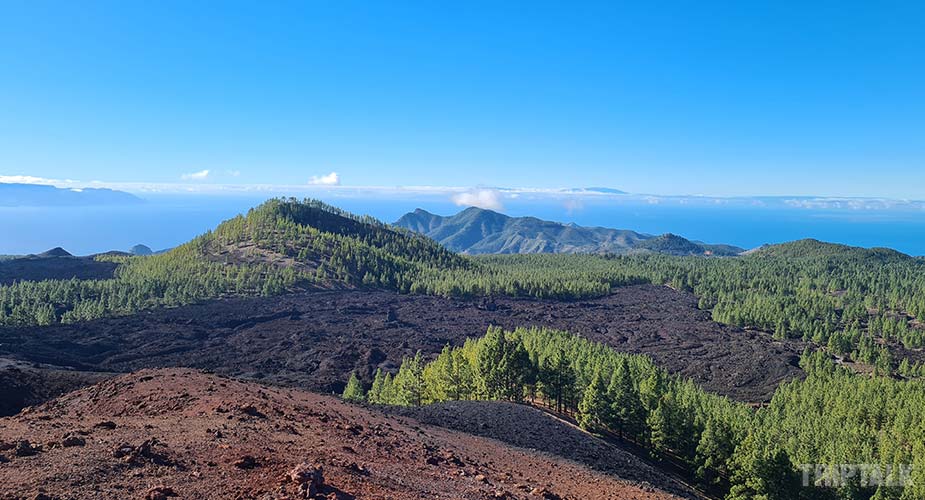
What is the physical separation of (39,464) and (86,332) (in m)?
70.3

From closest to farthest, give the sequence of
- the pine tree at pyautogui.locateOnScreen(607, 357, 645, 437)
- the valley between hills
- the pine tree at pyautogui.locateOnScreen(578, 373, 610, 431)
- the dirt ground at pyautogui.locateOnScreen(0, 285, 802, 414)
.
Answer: the valley between hills < the pine tree at pyautogui.locateOnScreen(607, 357, 645, 437) < the pine tree at pyautogui.locateOnScreen(578, 373, 610, 431) < the dirt ground at pyautogui.locateOnScreen(0, 285, 802, 414)

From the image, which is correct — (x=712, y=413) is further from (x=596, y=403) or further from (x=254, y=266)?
(x=254, y=266)

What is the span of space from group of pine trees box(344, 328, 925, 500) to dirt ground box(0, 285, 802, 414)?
14528mm

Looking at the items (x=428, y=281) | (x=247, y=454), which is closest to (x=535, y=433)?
(x=247, y=454)

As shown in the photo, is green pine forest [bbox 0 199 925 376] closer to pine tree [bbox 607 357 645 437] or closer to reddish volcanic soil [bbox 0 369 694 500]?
pine tree [bbox 607 357 645 437]

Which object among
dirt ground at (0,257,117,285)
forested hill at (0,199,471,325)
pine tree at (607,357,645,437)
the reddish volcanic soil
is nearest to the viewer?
the reddish volcanic soil

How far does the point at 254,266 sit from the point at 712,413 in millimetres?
108200

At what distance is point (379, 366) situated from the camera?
64.4 metres

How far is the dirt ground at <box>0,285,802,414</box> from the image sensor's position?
6109 centimetres

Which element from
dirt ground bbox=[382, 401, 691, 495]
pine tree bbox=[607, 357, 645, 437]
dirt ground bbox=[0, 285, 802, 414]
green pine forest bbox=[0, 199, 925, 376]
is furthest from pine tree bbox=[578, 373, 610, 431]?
green pine forest bbox=[0, 199, 925, 376]

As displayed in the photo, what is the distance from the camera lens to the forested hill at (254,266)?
83125 mm

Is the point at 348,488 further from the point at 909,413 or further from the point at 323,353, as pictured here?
the point at 323,353

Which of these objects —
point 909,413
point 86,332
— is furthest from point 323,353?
point 909,413

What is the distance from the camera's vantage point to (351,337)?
255 ft
